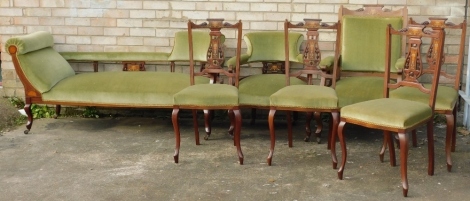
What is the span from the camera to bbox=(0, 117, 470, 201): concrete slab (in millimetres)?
4441

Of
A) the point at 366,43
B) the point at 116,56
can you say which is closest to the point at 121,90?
the point at 116,56

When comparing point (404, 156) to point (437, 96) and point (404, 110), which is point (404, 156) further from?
point (437, 96)

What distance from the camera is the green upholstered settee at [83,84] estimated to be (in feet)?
19.3

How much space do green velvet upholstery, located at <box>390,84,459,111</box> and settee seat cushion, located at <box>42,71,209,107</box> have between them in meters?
A: 1.84

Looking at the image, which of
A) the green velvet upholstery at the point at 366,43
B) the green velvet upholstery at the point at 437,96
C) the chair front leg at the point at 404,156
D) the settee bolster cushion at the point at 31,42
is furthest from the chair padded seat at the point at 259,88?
the settee bolster cushion at the point at 31,42

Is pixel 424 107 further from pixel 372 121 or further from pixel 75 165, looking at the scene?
pixel 75 165

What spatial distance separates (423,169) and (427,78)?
169 centimetres

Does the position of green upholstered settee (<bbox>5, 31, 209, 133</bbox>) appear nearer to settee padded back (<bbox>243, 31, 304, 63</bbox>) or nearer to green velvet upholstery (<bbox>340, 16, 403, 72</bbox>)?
settee padded back (<bbox>243, 31, 304, 63</bbox>)

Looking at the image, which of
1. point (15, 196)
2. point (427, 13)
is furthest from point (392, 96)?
point (15, 196)

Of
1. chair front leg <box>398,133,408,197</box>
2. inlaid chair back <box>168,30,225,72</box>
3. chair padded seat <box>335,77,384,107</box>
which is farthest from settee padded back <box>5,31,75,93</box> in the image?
chair front leg <box>398,133,408,197</box>

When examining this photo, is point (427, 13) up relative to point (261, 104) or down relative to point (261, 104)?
up

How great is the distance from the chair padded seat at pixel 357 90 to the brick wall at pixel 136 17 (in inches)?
35.5

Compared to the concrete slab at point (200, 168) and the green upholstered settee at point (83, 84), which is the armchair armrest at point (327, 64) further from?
the green upholstered settee at point (83, 84)

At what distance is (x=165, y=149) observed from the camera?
558 centimetres
